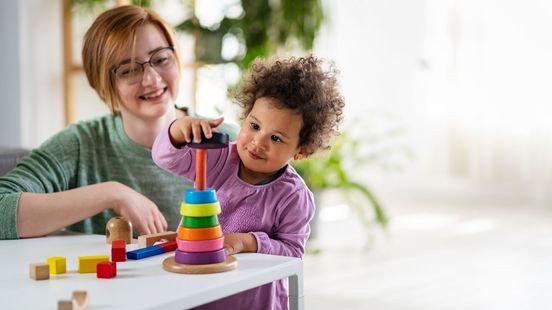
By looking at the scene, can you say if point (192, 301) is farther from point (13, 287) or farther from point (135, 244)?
point (135, 244)

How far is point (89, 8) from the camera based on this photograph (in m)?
4.03

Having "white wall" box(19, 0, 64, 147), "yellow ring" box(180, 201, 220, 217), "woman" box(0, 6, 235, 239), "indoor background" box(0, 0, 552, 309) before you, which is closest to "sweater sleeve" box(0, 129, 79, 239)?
"woman" box(0, 6, 235, 239)

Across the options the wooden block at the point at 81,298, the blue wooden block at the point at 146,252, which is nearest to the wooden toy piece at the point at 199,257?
the blue wooden block at the point at 146,252

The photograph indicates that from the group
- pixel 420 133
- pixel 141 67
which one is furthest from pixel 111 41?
pixel 420 133

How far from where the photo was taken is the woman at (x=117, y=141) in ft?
5.28

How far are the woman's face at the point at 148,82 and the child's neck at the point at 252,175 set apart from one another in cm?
45

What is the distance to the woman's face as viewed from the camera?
1795 mm

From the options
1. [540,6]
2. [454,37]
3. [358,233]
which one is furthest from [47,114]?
[540,6]

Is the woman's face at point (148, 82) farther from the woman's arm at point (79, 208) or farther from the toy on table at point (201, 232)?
the toy on table at point (201, 232)

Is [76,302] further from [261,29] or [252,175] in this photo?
[261,29]

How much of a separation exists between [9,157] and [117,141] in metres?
0.29

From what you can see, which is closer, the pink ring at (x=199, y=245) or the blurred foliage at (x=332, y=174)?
the pink ring at (x=199, y=245)

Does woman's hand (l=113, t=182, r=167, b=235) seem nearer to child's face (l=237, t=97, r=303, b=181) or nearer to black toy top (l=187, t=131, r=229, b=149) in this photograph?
child's face (l=237, t=97, r=303, b=181)

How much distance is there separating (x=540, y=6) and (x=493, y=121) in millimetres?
776
